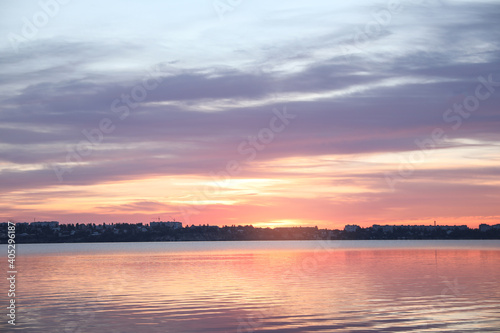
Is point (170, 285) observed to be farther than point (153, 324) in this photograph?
Yes

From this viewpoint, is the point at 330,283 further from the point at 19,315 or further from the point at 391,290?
the point at 19,315

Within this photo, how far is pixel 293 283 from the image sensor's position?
221ft

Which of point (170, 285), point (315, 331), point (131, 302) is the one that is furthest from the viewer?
point (170, 285)

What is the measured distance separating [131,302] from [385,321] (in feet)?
77.3

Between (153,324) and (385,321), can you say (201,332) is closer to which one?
(153,324)

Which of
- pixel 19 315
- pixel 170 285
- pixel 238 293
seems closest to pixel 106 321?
pixel 19 315

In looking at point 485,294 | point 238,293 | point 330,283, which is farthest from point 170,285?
point 485,294

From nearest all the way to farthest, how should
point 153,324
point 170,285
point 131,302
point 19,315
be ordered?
point 153,324, point 19,315, point 131,302, point 170,285

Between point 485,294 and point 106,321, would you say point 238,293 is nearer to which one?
point 106,321

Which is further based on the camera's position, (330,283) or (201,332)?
(330,283)

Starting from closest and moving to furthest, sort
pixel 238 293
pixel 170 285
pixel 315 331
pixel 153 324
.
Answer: pixel 315 331
pixel 153 324
pixel 238 293
pixel 170 285

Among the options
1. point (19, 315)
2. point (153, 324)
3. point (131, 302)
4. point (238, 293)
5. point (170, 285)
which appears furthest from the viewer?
point (170, 285)

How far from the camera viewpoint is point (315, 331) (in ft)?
119

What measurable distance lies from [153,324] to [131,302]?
12.8 meters
